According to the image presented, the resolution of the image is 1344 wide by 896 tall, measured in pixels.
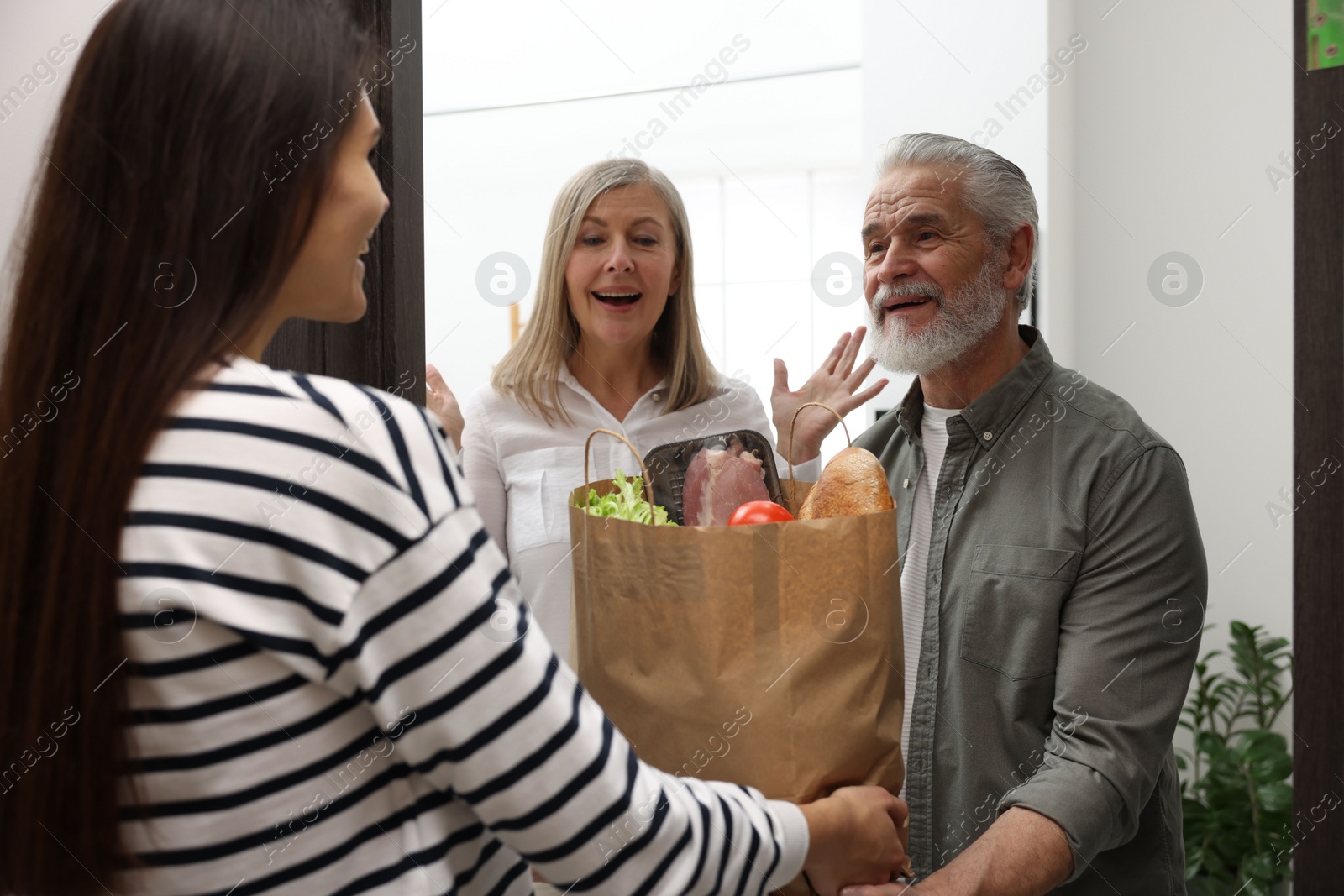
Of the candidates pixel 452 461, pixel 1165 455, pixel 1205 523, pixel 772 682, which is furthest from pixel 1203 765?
pixel 452 461

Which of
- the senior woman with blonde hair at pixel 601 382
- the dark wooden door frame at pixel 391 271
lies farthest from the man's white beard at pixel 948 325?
the dark wooden door frame at pixel 391 271

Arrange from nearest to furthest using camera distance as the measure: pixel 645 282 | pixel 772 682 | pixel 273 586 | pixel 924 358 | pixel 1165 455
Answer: pixel 273 586, pixel 772 682, pixel 1165 455, pixel 924 358, pixel 645 282

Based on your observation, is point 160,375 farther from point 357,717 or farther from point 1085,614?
point 1085,614

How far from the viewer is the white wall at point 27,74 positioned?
3.76ft

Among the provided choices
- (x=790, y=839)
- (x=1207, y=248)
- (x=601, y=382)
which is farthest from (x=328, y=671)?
(x=1207, y=248)

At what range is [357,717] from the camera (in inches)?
24.2

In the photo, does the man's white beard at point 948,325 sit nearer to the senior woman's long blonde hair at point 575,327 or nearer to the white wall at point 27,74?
the senior woman's long blonde hair at point 575,327

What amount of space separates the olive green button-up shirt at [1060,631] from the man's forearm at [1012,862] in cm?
2

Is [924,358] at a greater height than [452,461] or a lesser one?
greater

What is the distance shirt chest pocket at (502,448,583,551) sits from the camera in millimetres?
1769

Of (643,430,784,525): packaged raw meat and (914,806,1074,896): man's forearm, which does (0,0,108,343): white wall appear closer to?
(643,430,784,525): packaged raw meat

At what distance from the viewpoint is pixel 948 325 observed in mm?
1517

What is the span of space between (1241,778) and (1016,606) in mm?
1842

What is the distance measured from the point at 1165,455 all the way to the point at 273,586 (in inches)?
43.9
